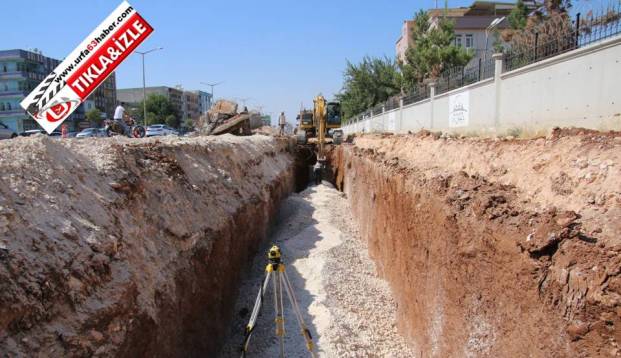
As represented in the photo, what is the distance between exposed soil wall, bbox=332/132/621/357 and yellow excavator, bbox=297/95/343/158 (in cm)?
1270

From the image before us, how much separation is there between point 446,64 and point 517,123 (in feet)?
77.2

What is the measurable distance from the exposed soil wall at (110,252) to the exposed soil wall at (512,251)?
103 inches

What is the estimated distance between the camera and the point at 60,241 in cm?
318

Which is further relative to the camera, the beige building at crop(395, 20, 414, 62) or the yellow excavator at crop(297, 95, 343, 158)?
the beige building at crop(395, 20, 414, 62)

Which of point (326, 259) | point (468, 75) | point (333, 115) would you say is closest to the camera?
point (326, 259)

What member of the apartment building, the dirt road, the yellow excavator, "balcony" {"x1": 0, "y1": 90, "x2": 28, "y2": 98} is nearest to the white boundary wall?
the dirt road

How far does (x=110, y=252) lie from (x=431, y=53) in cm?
3001

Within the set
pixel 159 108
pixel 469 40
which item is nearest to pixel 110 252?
pixel 469 40

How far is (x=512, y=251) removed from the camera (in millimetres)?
3420

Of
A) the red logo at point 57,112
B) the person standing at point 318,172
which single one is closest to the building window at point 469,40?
the person standing at point 318,172

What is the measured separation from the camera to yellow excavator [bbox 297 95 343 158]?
64.4 feet

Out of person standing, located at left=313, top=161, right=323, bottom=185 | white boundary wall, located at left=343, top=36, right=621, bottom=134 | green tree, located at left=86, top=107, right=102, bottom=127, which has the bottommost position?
person standing, located at left=313, top=161, right=323, bottom=185

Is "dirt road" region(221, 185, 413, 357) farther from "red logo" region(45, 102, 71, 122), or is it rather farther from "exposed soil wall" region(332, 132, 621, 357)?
"red logo" region(45, 102, 71, 122)

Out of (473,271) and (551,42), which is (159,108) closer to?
(551,42)
